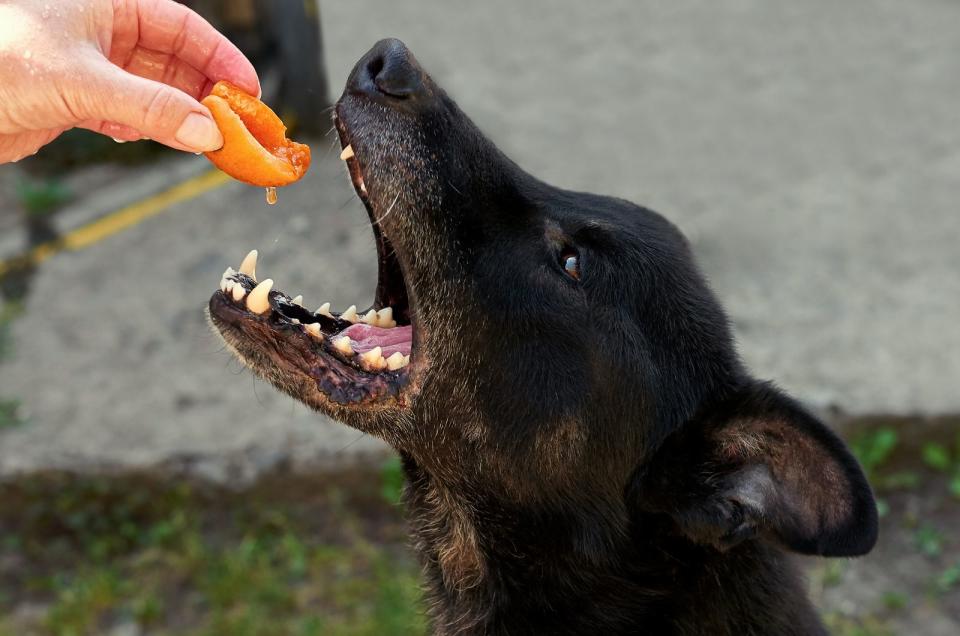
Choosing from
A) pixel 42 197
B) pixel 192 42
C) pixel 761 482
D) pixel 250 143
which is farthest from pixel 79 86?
pixel 42 197

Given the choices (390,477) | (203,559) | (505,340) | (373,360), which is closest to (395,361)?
(373,360)

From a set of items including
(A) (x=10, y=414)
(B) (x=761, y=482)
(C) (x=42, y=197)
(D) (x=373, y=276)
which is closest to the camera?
(B) (x=761, y=482)

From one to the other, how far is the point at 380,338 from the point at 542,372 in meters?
0.49

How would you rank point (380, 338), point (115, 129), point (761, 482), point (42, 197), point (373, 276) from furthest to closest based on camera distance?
point (42, 197) → point (373, 276) → point (380, 338) → point (115, 129) → point (761, 482)

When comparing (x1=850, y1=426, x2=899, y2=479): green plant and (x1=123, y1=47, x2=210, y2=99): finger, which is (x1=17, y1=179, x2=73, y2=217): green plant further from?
(x1=850, y1=426, x2=899, y2=479): green plant

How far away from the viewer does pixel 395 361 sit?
3006 millimetres

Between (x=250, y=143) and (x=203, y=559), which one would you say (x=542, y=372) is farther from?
(x=203, y=559)

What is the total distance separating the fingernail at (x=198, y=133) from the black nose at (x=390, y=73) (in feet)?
1.66

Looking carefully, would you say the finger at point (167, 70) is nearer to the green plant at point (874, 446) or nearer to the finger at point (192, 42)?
the finger at point (192, 42)

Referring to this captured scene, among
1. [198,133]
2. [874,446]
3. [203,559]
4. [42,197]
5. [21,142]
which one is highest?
[198,133]

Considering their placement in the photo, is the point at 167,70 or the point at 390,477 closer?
the point at 167,70

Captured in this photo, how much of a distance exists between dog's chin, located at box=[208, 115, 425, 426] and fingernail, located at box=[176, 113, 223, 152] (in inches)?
18.5

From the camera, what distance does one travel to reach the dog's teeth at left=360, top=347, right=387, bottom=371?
2.94 meters

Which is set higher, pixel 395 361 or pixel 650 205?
pixel 395 361
